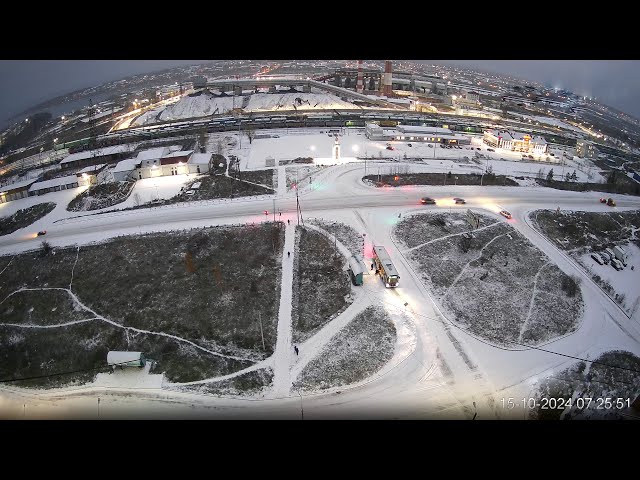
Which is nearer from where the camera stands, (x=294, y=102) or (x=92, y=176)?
(x=92, y=176)

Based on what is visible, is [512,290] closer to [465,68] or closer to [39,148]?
[39,148]

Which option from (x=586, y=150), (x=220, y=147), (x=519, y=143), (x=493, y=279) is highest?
(x=519, y=143)

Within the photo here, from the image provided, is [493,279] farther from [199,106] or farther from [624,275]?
[199,106]

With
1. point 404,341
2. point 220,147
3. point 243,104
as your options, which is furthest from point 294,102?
point 404,341

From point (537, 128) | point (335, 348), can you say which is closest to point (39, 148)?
point (335, 348)

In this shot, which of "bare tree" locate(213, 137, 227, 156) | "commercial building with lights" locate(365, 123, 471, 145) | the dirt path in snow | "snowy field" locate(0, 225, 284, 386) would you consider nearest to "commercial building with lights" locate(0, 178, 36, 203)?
"snowy field" locate(0, 225, 284, 386)

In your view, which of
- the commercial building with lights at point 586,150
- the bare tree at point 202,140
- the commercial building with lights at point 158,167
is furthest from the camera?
the commercial building with lights at point 586,150

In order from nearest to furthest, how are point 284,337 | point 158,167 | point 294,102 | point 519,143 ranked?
point 284,337, point 158,167, point 519,143, point 294,102

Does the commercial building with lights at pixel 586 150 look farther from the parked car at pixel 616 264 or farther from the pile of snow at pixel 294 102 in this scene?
the pile of snow at pixel 294 102

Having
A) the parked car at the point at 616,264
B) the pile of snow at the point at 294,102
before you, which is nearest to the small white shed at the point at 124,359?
the parked car at the point at 616,264
